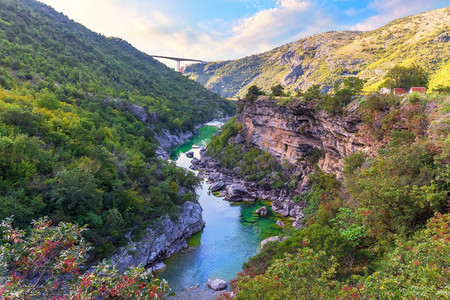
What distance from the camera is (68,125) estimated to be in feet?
75.3

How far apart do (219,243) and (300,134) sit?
709 inches

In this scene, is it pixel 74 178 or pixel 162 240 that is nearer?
pixel 74 178

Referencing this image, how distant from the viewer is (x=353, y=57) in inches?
3423

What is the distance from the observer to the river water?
17.6m

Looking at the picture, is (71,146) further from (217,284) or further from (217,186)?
(217,186)

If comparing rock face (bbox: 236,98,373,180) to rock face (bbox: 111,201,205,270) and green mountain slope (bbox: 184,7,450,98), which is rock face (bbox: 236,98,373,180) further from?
green mountain slope (bbox: 184,7,450,98)

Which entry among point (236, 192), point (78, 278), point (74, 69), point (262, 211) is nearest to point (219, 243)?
point (262, 211)

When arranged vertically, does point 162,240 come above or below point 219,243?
above

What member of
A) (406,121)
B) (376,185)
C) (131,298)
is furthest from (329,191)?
(131,298)

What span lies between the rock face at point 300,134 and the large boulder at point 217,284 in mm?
12400

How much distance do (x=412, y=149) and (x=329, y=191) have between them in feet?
42.4

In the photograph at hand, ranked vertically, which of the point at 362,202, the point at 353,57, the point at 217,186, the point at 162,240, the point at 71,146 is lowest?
the point at 162,240

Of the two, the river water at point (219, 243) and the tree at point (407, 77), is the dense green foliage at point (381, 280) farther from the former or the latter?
the tree at point (407, 77)

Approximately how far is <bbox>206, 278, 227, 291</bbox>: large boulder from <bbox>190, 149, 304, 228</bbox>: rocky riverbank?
30.3ft
